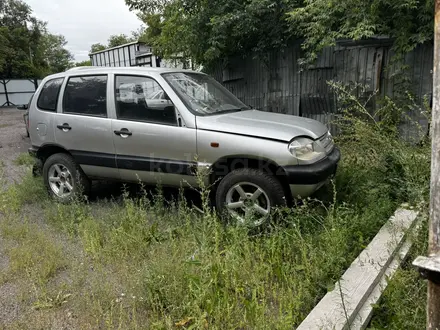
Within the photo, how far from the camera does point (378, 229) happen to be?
11.4ft

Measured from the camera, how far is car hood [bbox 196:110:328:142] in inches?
145

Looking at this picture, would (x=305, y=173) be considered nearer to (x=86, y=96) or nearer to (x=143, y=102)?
(x=143, y=102)

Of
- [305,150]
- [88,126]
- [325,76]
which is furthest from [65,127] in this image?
[325,76]

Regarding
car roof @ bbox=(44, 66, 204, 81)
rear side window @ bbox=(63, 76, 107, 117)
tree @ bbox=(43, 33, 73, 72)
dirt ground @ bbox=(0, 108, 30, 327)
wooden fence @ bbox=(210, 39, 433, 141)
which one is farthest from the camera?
tree @ bbox=(43, 33, 73, 72)

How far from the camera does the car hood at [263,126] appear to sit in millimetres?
3672

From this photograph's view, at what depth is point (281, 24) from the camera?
7605mm

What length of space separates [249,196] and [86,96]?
269 centimetres

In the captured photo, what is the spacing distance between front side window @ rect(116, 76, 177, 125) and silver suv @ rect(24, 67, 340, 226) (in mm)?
13

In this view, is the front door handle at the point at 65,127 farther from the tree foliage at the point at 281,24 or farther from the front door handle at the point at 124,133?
the tree foliage at the point at 281,24

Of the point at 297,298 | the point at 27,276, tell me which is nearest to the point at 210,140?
the point at 297,298

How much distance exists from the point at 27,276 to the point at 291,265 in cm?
242

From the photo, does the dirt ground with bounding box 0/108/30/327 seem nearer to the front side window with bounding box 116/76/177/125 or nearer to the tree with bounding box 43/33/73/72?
the front side window with bounding box 116/76/177/125

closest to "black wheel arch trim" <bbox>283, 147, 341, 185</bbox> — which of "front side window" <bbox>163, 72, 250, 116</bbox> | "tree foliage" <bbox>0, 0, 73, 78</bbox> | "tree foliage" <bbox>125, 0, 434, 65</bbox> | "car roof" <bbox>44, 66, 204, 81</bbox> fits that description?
"front side window" <bbox>163, 72, 250, 116</bbox>

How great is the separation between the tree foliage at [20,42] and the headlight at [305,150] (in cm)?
2901
